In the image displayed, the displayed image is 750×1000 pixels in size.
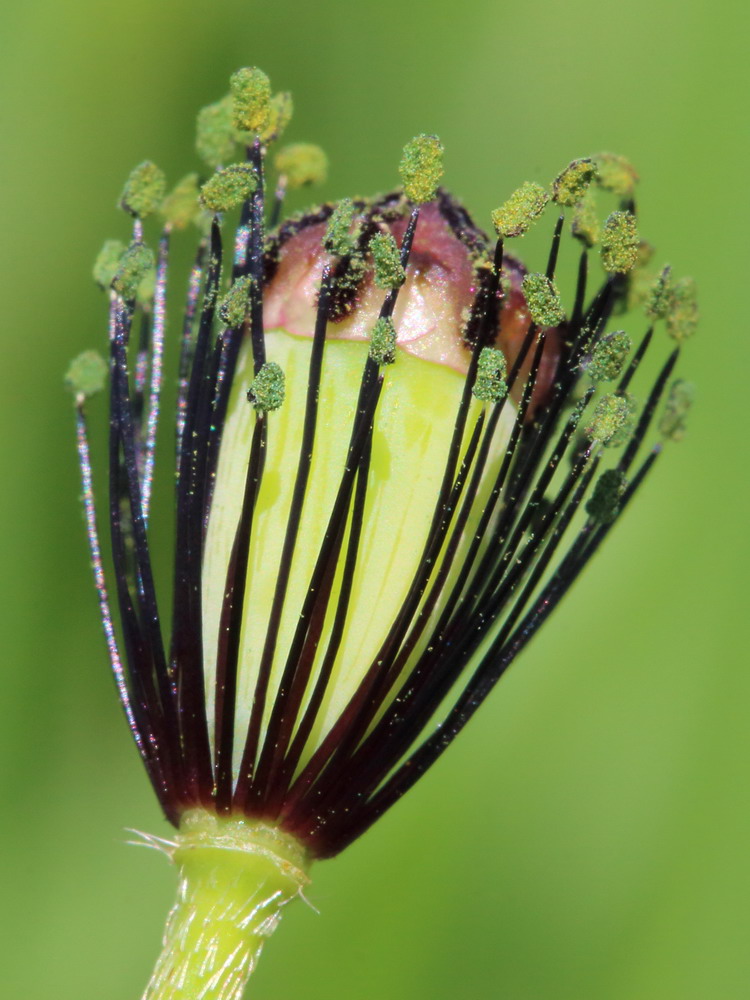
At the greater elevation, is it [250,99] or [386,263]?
[250,99]

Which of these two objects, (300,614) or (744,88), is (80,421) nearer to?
(300,614)

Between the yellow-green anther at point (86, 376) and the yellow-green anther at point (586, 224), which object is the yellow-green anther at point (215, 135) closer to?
the yellow-green anther at point (86, 376)

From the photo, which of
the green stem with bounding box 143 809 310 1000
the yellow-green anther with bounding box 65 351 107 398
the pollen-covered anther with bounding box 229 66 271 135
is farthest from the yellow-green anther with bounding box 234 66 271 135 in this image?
the green stem with bounding box 143 809 310 1000

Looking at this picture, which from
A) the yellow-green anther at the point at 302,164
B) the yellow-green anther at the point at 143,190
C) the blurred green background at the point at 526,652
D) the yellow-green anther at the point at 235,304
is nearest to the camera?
the yellow-green anther at the point at 235,304

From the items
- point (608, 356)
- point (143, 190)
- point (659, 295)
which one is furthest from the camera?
point (143, 190)

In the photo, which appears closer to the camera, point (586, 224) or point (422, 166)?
point (422, 166)

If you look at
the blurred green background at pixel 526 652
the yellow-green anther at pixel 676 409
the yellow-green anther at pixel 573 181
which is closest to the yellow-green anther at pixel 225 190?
the yellow-green anther at pixel 573 181

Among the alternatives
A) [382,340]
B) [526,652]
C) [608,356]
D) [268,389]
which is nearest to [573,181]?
[608,356]

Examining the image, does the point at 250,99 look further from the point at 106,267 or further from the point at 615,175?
the point at 615,175
